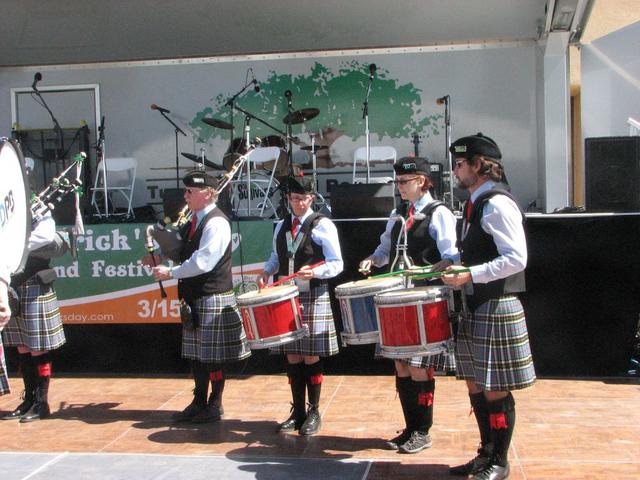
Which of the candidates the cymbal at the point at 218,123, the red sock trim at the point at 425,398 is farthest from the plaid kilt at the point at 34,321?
the cymbal at the point at 218,123

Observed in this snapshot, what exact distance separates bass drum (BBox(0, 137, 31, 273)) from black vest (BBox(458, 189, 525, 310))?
198cm

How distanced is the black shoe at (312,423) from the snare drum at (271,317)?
0.58 meters

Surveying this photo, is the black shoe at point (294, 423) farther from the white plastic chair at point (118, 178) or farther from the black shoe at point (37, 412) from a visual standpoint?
the white plastic chair at point (118, 178)

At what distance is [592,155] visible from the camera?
6895 mm

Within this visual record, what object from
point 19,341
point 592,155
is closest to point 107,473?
point 19,341

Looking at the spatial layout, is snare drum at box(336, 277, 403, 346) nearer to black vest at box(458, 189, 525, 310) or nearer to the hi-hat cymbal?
black vest at box(458, 189, 525, 310)

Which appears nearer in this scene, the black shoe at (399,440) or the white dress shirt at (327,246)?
the black shoe at (399,440)

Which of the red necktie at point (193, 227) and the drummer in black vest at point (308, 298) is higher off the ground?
the red necktie at point (193, 227)

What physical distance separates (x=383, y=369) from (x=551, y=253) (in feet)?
5.39

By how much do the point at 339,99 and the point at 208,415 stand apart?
4.79m

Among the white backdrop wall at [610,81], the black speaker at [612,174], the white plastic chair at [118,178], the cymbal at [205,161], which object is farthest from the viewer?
the white plastic chair at [118,178]

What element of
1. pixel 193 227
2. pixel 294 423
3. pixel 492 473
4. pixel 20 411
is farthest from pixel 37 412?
pixel 492 473

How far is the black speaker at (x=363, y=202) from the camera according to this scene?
21.3ft

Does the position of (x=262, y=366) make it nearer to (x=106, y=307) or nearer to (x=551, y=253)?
(x=106, y=307)
